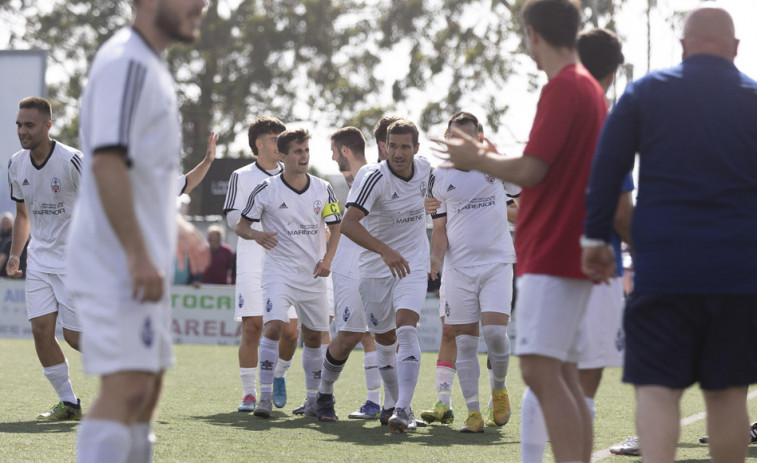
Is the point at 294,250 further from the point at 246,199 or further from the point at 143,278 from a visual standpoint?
the point at 143,278

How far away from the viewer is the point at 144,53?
364 cm

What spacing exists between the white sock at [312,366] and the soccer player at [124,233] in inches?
210

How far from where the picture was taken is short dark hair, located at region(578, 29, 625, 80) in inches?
207

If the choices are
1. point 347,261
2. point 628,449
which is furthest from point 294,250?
point 628,449

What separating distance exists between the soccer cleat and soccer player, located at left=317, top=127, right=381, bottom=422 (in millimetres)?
802

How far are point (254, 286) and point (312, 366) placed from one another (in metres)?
1.03

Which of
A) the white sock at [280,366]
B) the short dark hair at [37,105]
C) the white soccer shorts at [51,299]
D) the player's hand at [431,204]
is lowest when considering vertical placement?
the white sock at [280,366]

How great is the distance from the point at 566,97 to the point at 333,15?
39676 millimetres

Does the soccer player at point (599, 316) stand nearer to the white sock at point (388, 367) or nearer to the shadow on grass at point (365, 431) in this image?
the shadow on grass at point (365, 431)

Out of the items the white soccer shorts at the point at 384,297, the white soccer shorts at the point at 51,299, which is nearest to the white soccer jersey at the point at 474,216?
the white soccer shorts at the point at 384,297

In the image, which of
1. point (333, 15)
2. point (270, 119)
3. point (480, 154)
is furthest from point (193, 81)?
point (480, 154)

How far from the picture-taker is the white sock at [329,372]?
8.62 meters

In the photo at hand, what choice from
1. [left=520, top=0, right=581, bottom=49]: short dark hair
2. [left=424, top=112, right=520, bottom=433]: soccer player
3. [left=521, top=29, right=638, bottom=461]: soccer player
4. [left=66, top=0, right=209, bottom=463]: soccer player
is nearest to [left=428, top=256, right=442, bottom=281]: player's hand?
[left=424, top=112, right=520, bottom=433]: soccer player

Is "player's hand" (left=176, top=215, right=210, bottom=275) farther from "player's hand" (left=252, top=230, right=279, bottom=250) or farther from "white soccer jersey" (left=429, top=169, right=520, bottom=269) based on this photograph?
"player's hand" (left=252, top=230, right=279, bottom=250)
